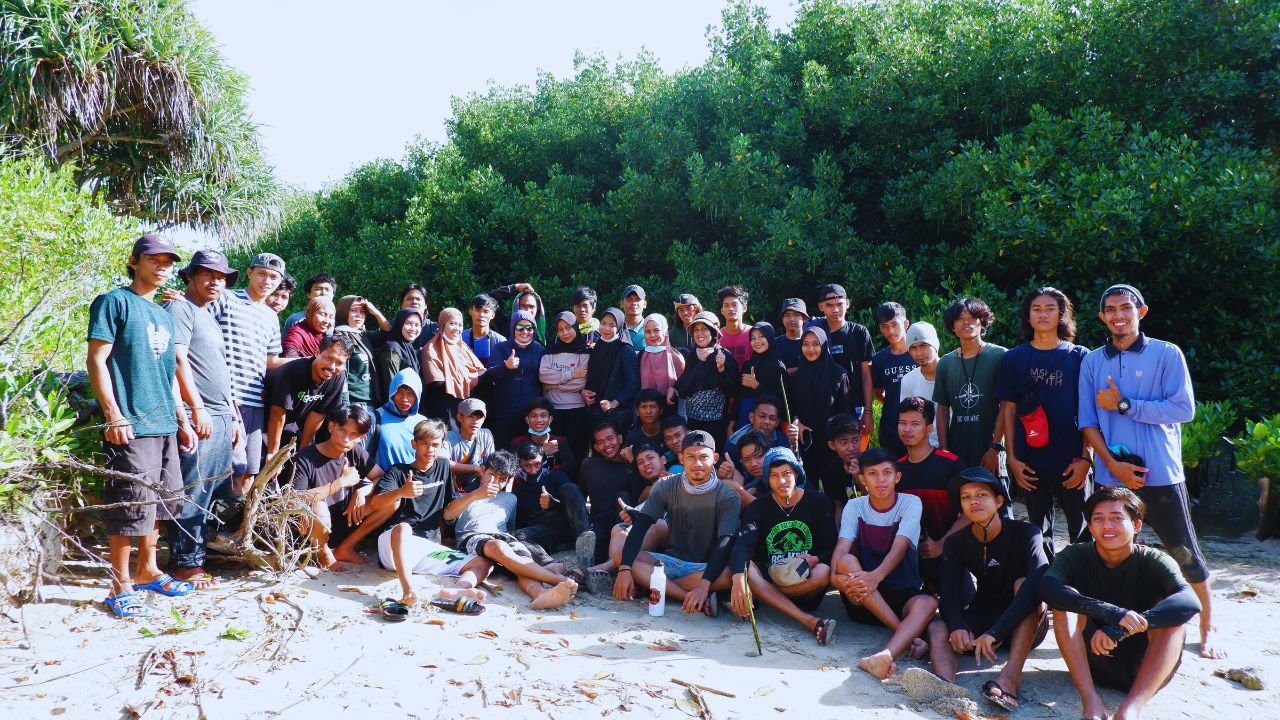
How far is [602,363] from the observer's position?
6223 millimetres

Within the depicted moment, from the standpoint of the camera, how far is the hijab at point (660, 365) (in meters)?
6.15

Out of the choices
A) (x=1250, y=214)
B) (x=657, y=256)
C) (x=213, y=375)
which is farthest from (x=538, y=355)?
(x=1250, y=214)

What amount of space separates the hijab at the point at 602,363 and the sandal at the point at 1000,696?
3546mm

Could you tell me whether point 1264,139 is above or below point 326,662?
above

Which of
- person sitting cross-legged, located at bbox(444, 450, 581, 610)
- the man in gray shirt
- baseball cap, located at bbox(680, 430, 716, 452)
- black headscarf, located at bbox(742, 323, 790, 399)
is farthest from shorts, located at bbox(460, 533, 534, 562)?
black headscarf, located at bbox(742, 323, 790, 399)

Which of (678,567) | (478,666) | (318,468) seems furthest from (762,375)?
(318,468)

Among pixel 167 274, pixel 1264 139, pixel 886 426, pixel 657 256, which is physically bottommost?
pixel 886 426

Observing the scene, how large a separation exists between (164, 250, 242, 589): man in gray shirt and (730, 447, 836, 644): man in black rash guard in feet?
10.3

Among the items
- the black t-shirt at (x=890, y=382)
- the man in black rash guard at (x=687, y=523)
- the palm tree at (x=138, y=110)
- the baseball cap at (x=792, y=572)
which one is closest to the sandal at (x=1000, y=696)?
the baseball cap at (x=792, y=572)

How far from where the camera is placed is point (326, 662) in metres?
3.62

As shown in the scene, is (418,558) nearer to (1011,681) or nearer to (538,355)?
(538,355)

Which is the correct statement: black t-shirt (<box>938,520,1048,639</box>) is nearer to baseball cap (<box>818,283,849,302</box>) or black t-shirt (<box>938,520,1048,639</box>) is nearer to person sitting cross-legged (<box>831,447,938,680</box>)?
person sitting cross-legged (<box>831,447,938,680</box>)

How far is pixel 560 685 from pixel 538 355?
3349mm

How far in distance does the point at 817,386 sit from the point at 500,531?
257 cm
